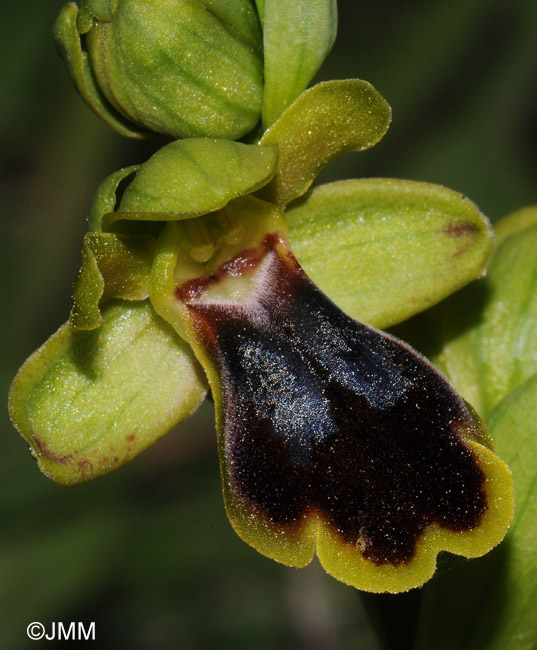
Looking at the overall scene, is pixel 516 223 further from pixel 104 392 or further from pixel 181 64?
pixel 104 392

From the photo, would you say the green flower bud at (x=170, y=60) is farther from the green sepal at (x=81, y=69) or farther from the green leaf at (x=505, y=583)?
the green leaf at (x=505, y=583)

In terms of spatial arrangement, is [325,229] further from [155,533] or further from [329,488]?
[155,533]

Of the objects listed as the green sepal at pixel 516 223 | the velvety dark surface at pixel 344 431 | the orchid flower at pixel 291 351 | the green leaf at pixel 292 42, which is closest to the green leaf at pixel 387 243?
the orchid flower at pixel 291 351

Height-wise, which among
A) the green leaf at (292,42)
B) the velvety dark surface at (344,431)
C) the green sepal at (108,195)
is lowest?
the velvety dark surface at (344,431)

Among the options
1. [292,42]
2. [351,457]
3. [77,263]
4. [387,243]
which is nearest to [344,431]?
[351,457]

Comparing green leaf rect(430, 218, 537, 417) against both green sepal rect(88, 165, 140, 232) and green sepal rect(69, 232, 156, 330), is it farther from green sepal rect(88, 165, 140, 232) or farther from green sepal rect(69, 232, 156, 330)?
green sepal rect(88, 165, 140, 232)

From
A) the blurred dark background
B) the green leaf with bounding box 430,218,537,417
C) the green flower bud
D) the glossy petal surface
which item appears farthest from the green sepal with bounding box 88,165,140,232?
the blurred dark background

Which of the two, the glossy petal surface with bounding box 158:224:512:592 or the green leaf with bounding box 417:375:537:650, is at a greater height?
the glossy petal surface with bounding box 158:224:512:592
